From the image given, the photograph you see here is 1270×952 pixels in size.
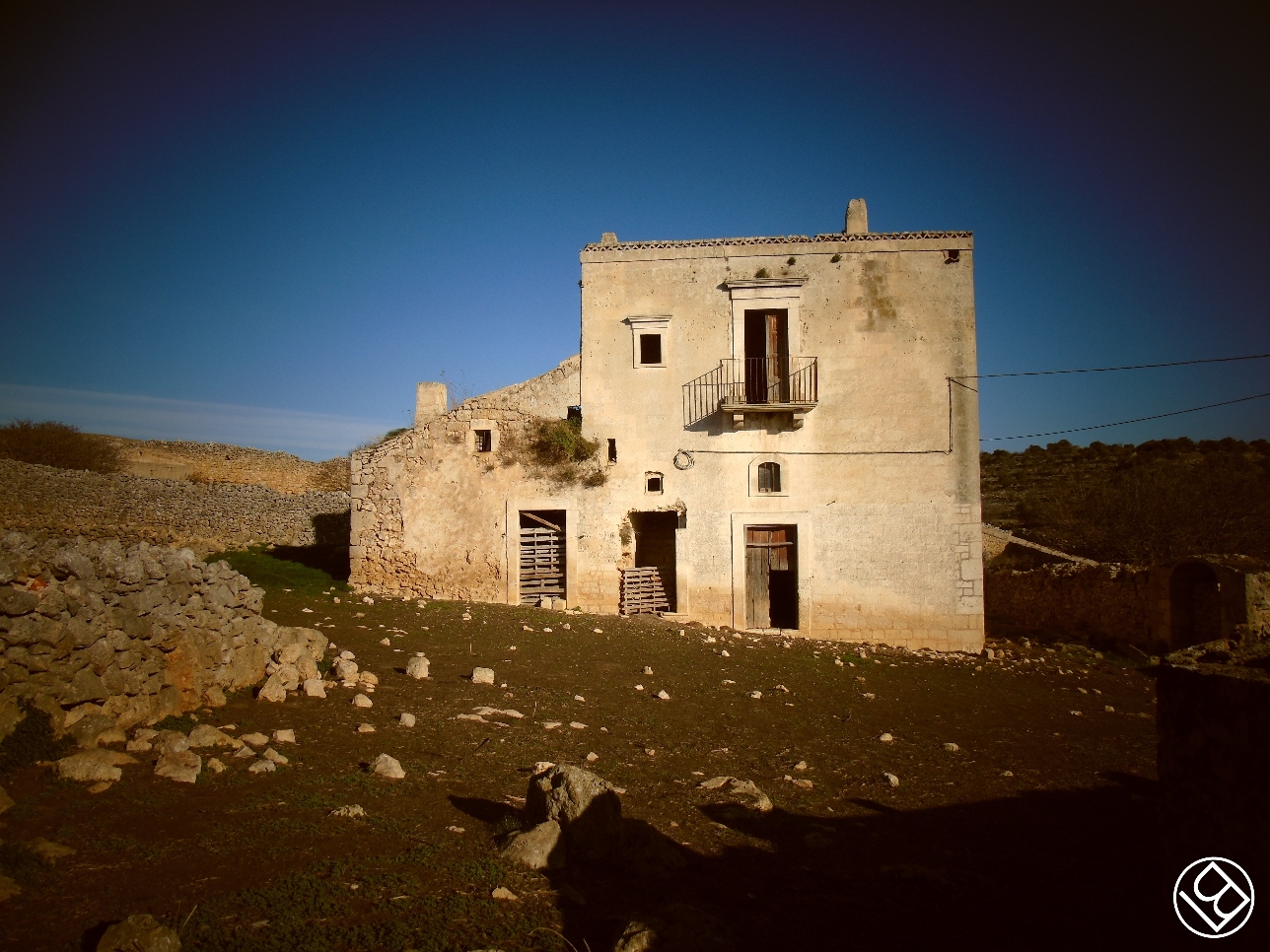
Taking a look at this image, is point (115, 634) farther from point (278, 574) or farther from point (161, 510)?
point (161, 510)

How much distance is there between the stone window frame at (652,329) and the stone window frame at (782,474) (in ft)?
10.6

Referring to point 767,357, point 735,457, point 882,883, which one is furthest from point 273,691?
point 767,357

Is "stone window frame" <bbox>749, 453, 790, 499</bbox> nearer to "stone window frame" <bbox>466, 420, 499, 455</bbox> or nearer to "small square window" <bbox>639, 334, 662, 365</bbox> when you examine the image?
"small square window" <bbox>639, 334, 662, 365</bbox>

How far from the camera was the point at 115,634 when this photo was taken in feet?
21.1

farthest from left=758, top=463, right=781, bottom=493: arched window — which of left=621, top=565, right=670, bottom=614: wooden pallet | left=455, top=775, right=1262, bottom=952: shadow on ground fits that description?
left=455, top=775, right=1262, bottom=952: shadow on ground

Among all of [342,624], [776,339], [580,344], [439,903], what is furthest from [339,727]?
[776,339]

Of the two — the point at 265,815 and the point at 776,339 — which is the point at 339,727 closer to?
the point at 265,815

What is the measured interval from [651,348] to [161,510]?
17092mm

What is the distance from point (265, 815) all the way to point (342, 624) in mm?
7739

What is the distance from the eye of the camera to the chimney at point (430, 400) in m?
17.5

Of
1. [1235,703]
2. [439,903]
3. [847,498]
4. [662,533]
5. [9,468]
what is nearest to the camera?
[1235,703]

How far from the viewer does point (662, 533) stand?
Result: 19562mm

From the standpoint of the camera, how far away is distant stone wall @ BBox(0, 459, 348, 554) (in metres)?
19.1

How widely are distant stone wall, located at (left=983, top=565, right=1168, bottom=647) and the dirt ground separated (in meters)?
8.33
